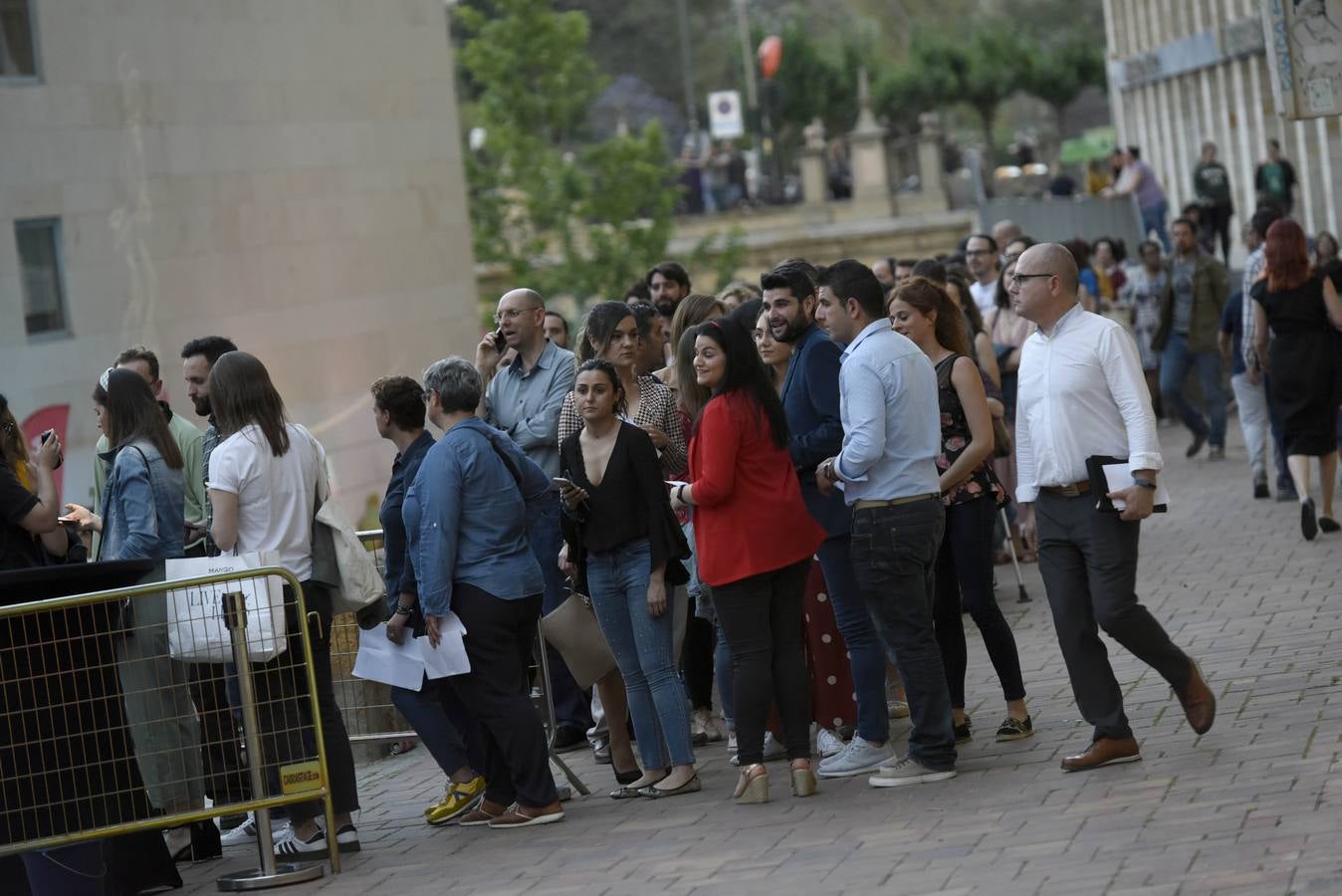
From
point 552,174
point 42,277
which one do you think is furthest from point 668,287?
point 552,174

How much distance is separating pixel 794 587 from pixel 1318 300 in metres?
6.33

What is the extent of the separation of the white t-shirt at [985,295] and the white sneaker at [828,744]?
21.0 feet

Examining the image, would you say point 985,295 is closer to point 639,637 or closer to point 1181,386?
point 1181,386

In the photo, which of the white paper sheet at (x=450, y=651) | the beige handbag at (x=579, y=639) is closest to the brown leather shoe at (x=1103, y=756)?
the beige handbag at (x=579, y=639)

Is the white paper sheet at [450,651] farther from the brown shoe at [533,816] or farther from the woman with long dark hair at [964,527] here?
the woman with long dark hair at [964,527]

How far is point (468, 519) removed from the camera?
26.3 feet

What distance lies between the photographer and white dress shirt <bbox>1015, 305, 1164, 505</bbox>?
294 inches

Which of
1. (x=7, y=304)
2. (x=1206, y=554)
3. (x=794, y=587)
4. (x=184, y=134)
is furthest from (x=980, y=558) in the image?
(x=184, y=134)

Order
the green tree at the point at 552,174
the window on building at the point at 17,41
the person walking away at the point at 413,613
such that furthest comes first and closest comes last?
the green tree at the point at 552,174, the window on building at the point at 17,41, the person walking away at the point at 413,613

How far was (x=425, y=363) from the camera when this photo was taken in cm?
2845

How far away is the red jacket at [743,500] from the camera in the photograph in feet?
25.5

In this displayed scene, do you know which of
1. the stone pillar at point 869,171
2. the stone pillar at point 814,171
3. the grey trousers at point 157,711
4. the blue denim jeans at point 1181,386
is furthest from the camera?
the stone pillar at point 814,171

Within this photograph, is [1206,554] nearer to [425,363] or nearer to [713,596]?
[713,596]

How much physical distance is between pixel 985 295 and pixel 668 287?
14.3ft
